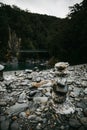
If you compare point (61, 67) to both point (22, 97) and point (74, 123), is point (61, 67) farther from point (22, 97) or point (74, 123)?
point (74, 123)

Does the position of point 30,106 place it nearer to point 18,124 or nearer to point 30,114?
point 30,114

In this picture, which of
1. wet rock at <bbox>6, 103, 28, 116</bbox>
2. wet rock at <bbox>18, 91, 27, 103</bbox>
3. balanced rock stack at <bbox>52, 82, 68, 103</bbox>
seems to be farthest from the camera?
wet rock at <bbox>18, 91, 27, 103</bbox>

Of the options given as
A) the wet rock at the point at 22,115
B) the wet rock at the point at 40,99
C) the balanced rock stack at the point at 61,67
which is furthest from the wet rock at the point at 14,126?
the balanced rock stack at the point at 61,67

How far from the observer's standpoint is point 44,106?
617cm

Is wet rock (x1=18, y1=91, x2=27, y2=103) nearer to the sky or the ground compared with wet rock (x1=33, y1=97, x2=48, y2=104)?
nearer to the ground

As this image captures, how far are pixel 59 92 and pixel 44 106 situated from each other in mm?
589

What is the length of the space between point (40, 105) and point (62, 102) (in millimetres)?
638

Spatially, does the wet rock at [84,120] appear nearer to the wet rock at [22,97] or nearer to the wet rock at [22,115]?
the wet rock at [22,115]

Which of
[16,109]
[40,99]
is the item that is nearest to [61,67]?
[40,99]

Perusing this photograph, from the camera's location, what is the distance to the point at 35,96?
6.83 metres

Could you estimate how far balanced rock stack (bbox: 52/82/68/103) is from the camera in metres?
6.25

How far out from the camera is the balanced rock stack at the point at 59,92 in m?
6.25

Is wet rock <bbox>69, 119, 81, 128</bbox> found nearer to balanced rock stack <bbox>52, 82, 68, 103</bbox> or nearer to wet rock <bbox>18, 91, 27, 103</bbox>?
balanced rock stack <bbox>52, 82, 68, 103</bbox>

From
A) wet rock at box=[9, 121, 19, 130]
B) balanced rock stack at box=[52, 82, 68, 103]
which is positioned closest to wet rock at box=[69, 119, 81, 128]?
balanced rock stack at box=[52, 82, 68, 103]
